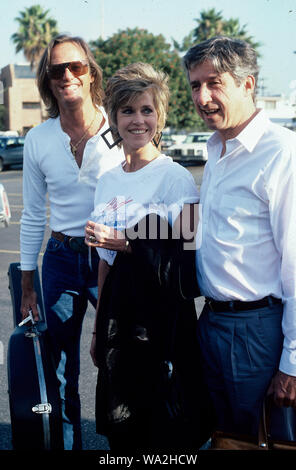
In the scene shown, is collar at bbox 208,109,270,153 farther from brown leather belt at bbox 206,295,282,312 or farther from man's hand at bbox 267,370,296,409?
man's hand at bbox 267,370,296,409

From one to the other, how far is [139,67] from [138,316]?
961 millimetres

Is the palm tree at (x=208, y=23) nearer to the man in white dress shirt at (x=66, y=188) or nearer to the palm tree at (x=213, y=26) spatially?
the palm tree at (x=213, y=26)

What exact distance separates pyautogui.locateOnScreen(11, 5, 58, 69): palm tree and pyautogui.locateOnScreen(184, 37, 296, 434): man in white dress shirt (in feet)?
147

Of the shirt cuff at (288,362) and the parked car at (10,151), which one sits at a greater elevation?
the shirt cuff at (288,362)

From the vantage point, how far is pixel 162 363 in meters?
1.94

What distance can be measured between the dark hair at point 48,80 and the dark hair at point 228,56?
0.76 meters

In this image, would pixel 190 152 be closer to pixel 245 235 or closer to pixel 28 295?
pixel 28 295

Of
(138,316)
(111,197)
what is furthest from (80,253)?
(138,316)

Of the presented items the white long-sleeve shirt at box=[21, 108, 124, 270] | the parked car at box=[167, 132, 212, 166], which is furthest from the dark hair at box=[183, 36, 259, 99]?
the parked car at box=[167, 132, 212, 166]

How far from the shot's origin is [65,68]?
7.79ft

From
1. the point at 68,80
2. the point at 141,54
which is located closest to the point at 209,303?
the point at 68,80

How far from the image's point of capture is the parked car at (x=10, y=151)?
2322 cm
